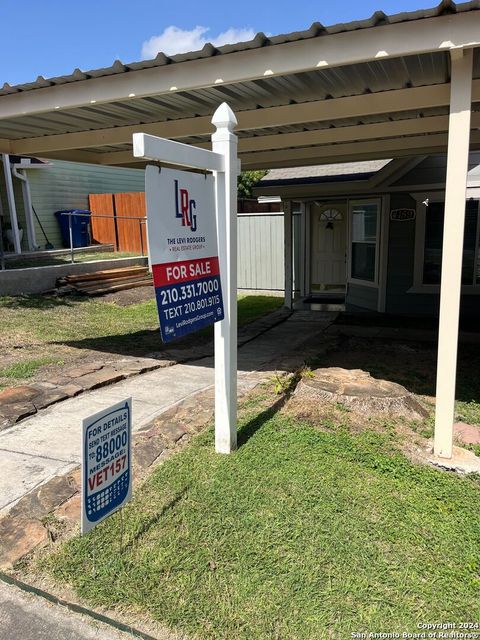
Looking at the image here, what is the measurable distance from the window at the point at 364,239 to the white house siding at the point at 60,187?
7.32 m

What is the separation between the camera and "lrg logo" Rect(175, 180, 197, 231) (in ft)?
10.5

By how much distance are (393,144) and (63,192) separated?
13142 millimetres

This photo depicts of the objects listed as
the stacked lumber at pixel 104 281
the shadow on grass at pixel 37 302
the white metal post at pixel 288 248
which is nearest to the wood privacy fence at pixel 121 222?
the stacked lumber at pixel 104 281

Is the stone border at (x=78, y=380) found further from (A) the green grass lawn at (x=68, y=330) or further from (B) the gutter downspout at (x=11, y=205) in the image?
(B) the gutter downspout at (x=11, y=205)

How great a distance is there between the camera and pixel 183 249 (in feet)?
10.8

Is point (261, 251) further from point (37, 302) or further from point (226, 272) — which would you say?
point (226, 272)

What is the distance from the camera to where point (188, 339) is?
8711 mm

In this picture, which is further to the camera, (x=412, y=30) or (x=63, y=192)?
(x=63, y=192)

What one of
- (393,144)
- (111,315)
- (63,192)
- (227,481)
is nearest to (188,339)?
(111,315)

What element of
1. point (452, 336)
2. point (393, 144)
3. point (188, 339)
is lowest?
point (188, 339)

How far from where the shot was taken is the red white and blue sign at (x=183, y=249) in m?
3.02

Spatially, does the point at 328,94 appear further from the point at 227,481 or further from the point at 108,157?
the point at 108,157

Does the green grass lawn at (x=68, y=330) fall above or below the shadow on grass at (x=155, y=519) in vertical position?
above

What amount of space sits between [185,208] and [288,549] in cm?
216
